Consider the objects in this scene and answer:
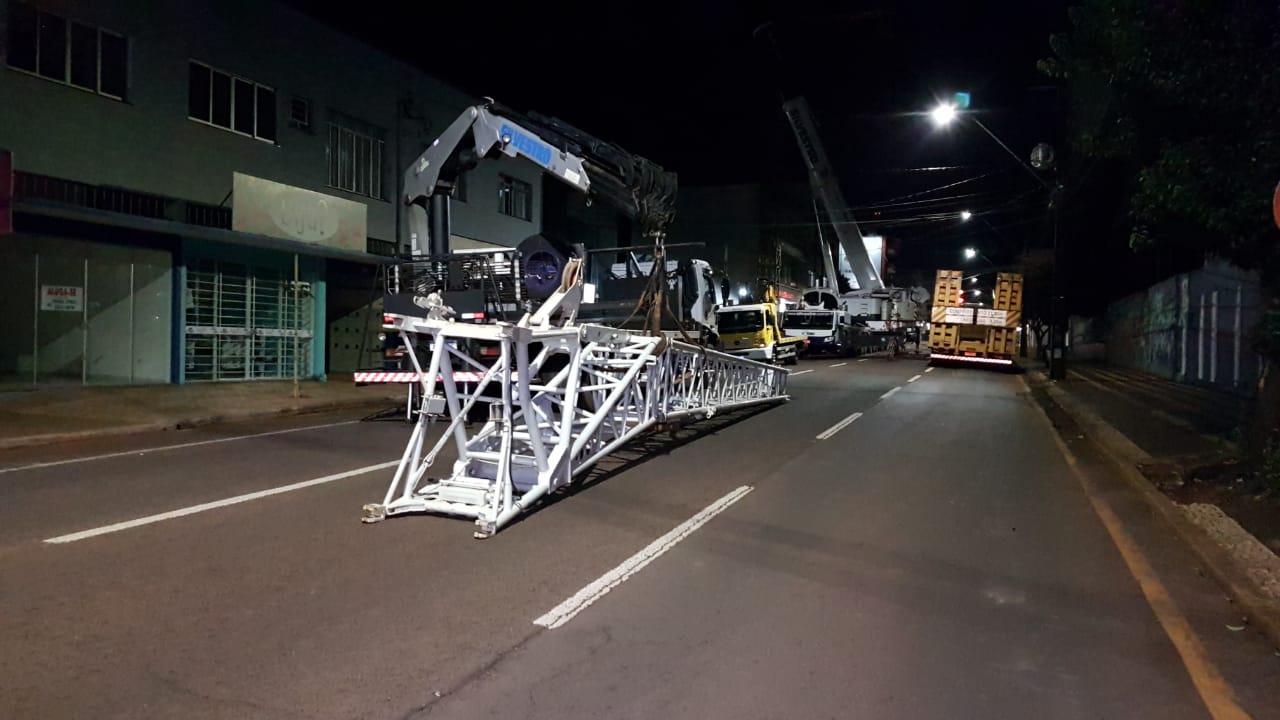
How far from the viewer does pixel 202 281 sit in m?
18.8

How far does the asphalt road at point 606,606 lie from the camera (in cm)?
382

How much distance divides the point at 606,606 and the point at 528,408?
2.34 m

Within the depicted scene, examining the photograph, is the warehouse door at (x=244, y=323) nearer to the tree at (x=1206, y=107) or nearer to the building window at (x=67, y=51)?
the building window at (x=67, y=51)

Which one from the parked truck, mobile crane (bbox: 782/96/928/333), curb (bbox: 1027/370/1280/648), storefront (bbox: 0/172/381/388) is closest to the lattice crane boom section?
curb (bbox: 1027/370/1280/648)

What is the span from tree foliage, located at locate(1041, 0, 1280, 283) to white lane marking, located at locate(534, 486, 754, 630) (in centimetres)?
551

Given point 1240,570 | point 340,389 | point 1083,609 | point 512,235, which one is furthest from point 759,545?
point 512,235

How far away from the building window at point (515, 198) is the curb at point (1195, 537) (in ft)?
66.9

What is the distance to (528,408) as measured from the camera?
6.92 metres

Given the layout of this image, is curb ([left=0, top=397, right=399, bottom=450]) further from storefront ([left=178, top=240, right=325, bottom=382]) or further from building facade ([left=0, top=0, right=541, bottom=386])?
storefront ([left=178, top=240, right=325, bottom=382])

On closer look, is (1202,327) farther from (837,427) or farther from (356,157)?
(356,157)

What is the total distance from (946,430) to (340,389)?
13.3 metres

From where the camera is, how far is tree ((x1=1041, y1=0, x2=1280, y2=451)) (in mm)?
7750

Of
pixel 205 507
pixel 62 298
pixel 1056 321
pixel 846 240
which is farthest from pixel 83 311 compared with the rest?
pixel 846 240

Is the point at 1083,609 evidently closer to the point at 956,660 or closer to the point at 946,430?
the point at 956,660
